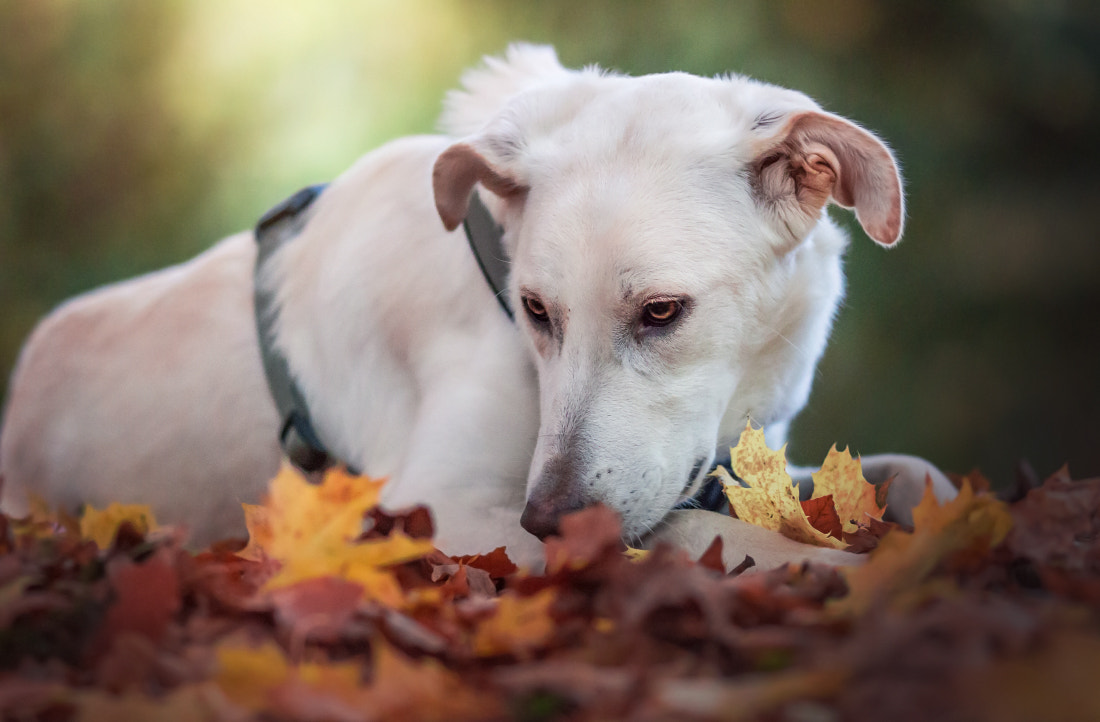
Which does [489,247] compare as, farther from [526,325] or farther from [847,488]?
[847,488]

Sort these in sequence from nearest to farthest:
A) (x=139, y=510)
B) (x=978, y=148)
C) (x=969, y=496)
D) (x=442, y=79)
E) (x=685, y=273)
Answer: (x=969, y=496) < (x=139, y=510) < (x=685, y=273) < (x=978, y=148) < (x=442, y=79)

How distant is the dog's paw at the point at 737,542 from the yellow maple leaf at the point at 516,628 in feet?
1.69

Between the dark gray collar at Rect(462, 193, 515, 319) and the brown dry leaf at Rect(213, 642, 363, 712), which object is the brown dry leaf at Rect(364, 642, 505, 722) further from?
the dark gray collar at Rect(462, 193, 515, 319)

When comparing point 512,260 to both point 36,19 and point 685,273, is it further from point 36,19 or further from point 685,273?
point 36,19

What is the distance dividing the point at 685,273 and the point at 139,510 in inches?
41.6

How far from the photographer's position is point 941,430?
5.08 metres

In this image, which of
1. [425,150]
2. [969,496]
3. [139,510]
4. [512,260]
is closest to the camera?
[969,496]

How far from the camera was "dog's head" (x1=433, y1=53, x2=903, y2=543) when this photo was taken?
5.34 feet

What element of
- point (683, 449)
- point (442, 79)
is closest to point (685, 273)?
point (683, 449)

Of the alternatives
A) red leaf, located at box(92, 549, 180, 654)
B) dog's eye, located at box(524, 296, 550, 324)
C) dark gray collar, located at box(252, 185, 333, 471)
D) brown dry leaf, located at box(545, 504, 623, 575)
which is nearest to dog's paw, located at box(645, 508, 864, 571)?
brown dry leaf, located at box(545, 504, 623, 575)

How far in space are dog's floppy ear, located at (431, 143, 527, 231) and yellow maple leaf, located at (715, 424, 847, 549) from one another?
743mm

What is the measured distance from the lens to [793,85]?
14.4ft

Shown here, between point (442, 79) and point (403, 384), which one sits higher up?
point (442, 79)

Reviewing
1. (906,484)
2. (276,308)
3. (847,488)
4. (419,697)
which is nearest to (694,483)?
(847,488)
